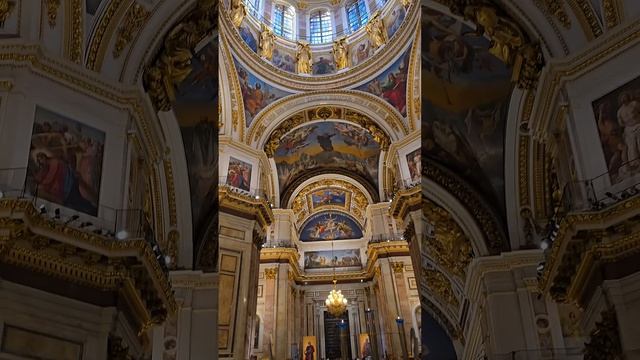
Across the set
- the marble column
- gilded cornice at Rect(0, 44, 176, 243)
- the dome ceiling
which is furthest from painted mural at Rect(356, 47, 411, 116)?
gilded cornice at Rect(0, 44, 176, 243)

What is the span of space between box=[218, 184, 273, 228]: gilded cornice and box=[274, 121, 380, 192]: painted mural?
398 cm

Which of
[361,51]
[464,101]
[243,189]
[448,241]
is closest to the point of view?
[464,101]

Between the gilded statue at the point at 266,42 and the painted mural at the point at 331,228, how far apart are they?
8759 mm

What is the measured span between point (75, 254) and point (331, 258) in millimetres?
19264

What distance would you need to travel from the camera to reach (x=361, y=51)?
20016 mm

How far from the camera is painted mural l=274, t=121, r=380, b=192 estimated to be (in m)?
20.8

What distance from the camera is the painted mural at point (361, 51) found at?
1969 cm

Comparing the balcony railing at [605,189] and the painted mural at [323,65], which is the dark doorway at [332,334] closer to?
the painted mural at [323,65]

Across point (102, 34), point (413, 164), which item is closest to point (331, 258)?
point (413, 164)

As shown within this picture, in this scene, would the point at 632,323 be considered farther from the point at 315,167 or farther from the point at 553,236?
the point at 315,167

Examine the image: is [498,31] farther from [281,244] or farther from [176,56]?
Result: [281,244]

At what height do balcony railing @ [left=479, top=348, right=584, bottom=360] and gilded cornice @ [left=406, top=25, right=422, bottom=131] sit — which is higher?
gilded cornice @ [left=406, top=25, right=422, bottom=131]

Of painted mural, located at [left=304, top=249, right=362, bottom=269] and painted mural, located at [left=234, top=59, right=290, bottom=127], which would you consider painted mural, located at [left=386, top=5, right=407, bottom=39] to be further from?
painted mural, located at [left=304, top=249, right=362, bottom=269]

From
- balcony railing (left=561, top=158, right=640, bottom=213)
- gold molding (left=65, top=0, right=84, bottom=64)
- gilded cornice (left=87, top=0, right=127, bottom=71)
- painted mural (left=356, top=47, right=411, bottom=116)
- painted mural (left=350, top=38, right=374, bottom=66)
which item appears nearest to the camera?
balcony railing (left=561, top=158, right=640, bottom=213)
